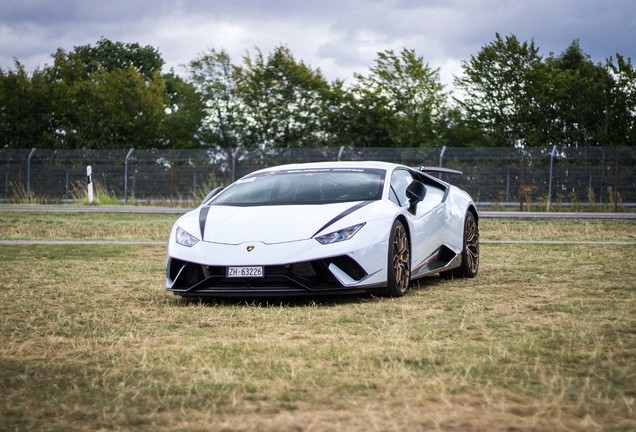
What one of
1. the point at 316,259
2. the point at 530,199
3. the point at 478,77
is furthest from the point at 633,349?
the point at 478,77

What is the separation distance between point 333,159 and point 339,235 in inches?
Answer: 924

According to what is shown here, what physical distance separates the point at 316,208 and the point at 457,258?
2365 millimetres

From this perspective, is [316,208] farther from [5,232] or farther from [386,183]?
[5,232]

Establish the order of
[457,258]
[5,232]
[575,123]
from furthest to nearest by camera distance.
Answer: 1. [575,123]
2. [5,232]
3. [457,258]

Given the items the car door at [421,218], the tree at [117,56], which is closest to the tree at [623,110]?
the car door at [421,218]

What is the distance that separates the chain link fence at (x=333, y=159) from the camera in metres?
29.2

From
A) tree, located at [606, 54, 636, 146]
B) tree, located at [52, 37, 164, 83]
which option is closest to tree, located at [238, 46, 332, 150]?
tree, located at [606, 54, 636, 146]

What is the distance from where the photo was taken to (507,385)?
508cm

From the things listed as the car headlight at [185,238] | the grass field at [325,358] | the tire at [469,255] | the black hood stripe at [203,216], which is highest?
the black hood stripe at [203,216]

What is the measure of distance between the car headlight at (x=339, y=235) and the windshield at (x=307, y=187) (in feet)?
2.41

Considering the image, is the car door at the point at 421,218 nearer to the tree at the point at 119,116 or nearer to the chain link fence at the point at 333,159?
the chain link fence at the point at 333,159

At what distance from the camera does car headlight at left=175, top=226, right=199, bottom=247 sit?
8812 millimetres

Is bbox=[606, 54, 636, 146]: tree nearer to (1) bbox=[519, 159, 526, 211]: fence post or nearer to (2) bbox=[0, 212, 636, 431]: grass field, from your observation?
(1) bbox=[519, 159, 526, 211]: fence post

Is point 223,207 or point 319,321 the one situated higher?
point 223,207
